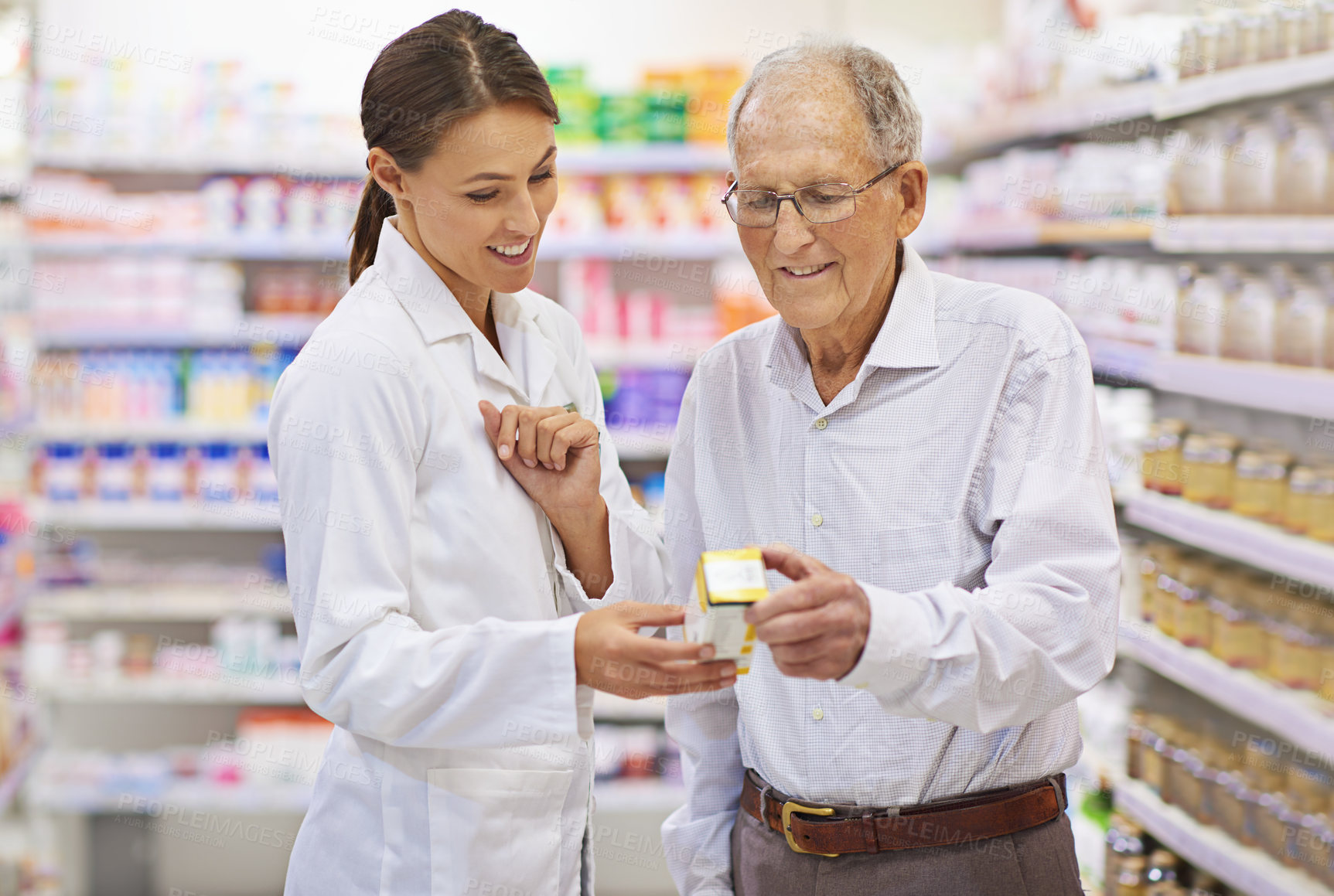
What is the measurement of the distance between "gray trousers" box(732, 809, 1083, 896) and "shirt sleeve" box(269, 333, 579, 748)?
431mm

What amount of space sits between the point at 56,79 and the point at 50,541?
1749mm

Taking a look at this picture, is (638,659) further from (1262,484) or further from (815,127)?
(1262,484)

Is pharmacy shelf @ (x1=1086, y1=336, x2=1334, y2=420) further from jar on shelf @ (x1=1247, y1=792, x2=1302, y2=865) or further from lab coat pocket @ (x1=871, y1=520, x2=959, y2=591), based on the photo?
lab coat pocket @ (x1=871, y1=520, x2=959, y2=591)

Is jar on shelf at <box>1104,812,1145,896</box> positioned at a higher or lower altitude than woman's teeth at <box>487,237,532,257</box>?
lower

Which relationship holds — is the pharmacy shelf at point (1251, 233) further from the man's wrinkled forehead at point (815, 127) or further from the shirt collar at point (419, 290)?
the shirt collar at point (419, 290)

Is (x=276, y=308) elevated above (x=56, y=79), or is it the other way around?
(x=56, y=79)

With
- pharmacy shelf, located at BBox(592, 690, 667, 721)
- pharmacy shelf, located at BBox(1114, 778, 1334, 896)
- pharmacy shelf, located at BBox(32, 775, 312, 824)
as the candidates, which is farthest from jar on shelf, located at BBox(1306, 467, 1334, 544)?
pharmacy shelf, located at BBox(32, 775, 312, 824)

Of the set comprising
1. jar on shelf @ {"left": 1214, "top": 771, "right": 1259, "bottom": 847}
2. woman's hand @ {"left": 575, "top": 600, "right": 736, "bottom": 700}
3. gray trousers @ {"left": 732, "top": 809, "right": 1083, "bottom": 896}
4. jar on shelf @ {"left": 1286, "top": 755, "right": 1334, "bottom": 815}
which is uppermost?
woman's hand @ {"left": 575, "top": 600, "right": 736, "bottom": 700}

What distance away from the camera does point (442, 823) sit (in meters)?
1.49

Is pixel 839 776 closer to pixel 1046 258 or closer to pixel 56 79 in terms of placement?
pixel 1046 258

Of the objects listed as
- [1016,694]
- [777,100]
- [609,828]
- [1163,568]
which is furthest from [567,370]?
[609,828]

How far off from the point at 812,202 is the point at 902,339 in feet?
0.76

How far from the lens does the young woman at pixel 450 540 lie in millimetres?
1366

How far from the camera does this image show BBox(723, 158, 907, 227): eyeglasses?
4.93 ft
